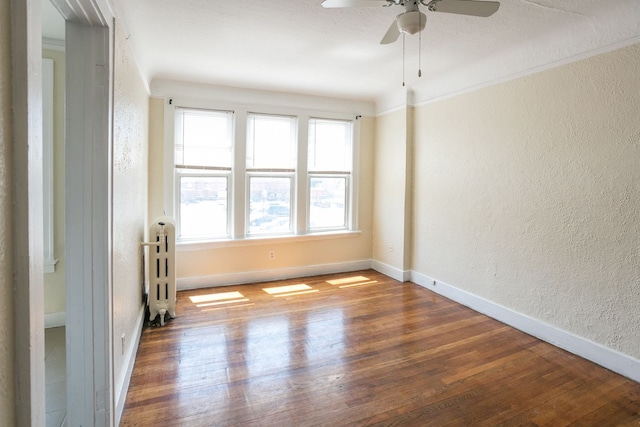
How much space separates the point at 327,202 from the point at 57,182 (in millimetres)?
3121

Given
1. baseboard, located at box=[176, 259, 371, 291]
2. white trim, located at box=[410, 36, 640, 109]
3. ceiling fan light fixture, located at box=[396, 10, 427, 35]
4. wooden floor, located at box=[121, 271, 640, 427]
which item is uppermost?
A: white trim, located at box=[410, 36, 640, 109]

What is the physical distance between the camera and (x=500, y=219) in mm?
3369

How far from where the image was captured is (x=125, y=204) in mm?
2273

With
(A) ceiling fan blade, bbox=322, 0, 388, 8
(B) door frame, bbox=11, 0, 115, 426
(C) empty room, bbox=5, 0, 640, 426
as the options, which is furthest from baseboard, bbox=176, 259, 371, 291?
(A) ceiling fan blade, bbox=322, 0, 388, 8

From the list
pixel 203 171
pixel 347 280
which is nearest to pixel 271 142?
pixel 203 171

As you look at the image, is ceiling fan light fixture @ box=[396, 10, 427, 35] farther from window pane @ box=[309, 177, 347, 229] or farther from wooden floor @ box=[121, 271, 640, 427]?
window pane @ box=[309, 177, 347, 229]

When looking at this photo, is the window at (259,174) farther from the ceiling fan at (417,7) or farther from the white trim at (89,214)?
the ceiling fan at (417,7)

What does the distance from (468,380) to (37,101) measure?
2684 mm

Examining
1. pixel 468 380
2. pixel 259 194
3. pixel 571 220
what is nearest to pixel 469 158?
pixel 571 220

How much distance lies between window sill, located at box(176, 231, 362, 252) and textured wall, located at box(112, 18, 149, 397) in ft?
3.82

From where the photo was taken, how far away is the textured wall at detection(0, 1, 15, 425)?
73cm

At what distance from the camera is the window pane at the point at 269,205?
14.9 feet

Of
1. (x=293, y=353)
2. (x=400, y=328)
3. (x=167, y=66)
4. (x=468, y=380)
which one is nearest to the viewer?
(x=468, y=380)

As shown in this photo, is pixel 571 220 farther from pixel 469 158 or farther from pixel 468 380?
pixel 468 380
